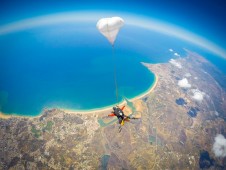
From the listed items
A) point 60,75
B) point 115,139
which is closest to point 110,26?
point 115,139

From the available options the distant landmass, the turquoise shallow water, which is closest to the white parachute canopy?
the distant landmass

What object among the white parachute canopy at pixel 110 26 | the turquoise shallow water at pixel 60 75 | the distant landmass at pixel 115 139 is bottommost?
the distant landmass at pixel 115 139

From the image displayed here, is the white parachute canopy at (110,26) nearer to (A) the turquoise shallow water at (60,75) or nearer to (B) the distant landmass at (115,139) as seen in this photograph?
(B) the distant landmass at (115,139)

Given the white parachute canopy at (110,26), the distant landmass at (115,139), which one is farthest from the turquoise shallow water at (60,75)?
the white parachute canopy at (110,26)

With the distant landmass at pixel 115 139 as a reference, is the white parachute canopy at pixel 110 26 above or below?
above

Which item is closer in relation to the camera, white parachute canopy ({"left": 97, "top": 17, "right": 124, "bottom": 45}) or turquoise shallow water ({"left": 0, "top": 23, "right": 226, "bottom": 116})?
white parachute canopy ({"left": 97, "top": 17, "right": 124, "bottom": 45})

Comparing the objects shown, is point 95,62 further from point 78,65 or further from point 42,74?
point 42,74

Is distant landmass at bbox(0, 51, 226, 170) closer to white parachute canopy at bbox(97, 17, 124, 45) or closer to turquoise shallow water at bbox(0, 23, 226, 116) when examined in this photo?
turquoise shallow water at bbox(0, 23, 226, 116)

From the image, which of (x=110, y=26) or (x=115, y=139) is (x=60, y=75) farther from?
(x=110, y=26)
